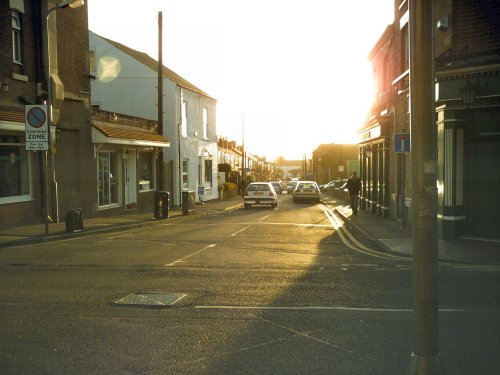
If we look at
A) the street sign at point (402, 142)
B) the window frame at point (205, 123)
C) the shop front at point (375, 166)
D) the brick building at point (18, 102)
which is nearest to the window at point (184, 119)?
the window frame at point (205, 123)

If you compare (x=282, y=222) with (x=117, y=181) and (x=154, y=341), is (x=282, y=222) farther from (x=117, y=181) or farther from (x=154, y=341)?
(x=154, y=341)

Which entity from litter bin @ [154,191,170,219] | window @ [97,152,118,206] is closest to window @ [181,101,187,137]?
window @ [97,152,118,206]

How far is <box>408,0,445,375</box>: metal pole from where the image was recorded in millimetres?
3781

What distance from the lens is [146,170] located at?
96.3 ft

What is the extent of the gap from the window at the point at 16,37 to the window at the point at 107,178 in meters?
6.16

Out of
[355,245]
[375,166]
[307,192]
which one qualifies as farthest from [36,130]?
[307,192]

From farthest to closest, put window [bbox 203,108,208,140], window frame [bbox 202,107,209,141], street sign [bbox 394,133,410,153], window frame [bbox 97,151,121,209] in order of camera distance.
Result: 1. window [bbox 203,108,208,140]
2. window frame [bbox 202,107,209,141]
3. window frame [bbox 97,151,121,209]
4. street sign [bbox 394,133,410,153]

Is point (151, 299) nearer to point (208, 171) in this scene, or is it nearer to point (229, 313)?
point (229, 313)

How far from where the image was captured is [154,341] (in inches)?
230

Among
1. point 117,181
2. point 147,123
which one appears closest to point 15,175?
point 117,181

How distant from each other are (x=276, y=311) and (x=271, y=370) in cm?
206

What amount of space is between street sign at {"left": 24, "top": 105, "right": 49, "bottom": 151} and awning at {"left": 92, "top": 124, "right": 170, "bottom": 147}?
21.5ft

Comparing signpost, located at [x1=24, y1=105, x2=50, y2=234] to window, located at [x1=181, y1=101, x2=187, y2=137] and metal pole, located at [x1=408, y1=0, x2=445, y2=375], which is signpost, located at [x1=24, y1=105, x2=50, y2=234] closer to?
metal pole, located at [x1=408, y1=0, x2=445, y2=375]

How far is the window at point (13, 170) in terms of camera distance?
1733cm
